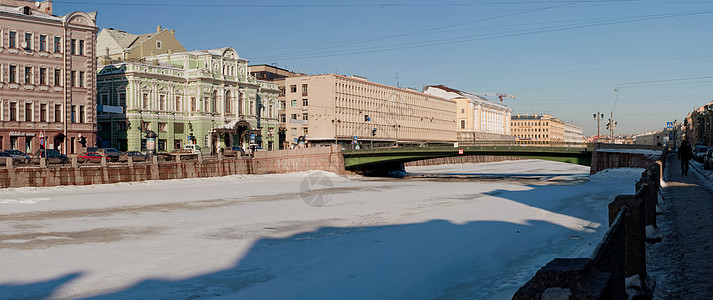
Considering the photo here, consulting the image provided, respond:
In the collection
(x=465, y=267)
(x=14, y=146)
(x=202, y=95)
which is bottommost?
(x=465, y=267)

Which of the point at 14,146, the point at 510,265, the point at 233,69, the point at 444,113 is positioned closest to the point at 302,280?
the point at 510,265

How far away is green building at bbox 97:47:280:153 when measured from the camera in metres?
77.9

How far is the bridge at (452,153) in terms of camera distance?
6894cm

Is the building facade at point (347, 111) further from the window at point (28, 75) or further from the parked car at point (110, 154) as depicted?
the window at point (28, 75)

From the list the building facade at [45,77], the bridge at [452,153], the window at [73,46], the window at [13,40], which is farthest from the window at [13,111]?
the bridge at [452,153]

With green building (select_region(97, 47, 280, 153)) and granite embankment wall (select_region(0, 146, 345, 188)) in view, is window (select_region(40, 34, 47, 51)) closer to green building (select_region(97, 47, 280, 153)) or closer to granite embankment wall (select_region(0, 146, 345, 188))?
green building (select_region(97, 47, 280, 153))

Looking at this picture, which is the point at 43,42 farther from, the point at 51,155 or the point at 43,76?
the point at 51,155

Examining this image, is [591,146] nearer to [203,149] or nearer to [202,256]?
[203,149]

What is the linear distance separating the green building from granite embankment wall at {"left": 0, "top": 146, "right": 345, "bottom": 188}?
37.5 ft

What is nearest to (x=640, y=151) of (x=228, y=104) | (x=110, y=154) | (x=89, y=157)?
(x=110, y=154)

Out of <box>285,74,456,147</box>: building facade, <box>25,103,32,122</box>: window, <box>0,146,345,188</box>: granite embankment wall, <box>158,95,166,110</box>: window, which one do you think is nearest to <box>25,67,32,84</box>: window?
<box>25,103,32,122</box>: window

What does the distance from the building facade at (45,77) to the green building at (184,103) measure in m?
7.51

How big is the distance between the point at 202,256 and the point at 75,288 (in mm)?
4837

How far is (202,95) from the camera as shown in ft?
276
